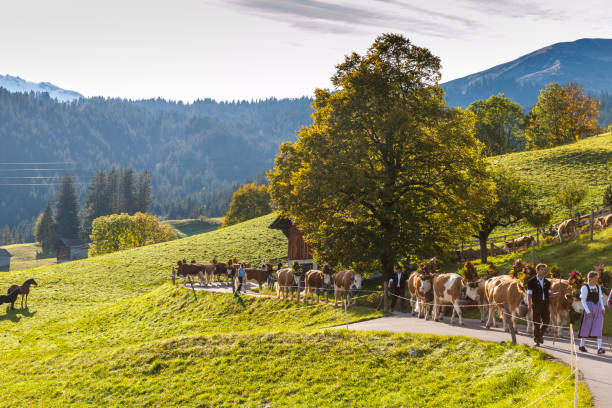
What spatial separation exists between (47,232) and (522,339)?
17063cm

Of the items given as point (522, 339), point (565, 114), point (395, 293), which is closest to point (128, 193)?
point (565, 114)

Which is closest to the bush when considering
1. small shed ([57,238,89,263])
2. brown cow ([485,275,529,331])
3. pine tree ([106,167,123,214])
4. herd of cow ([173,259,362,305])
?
small shed ([57,238,89,263])

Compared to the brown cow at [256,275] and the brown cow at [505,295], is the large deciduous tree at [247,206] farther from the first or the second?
the brown cow at [505,295]

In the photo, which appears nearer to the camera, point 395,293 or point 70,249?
point 395,293

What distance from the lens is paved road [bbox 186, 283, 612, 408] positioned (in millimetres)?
12016

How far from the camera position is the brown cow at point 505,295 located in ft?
59.8

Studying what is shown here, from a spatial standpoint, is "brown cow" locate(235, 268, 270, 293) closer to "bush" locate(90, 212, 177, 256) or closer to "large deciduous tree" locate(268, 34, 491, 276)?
"large deciduous tree" locate(268, 34, 491, 276)

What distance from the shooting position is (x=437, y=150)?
2702 centimetres

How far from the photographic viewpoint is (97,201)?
6673 inches

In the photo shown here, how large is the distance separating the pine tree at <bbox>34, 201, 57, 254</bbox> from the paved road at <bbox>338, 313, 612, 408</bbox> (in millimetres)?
157941

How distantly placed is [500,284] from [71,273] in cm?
5358

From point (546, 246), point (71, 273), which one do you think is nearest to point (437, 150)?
point (546, 246)

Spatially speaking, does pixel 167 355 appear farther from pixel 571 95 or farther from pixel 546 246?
pixel 571 95

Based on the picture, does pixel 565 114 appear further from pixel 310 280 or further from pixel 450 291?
pixel 450 291
